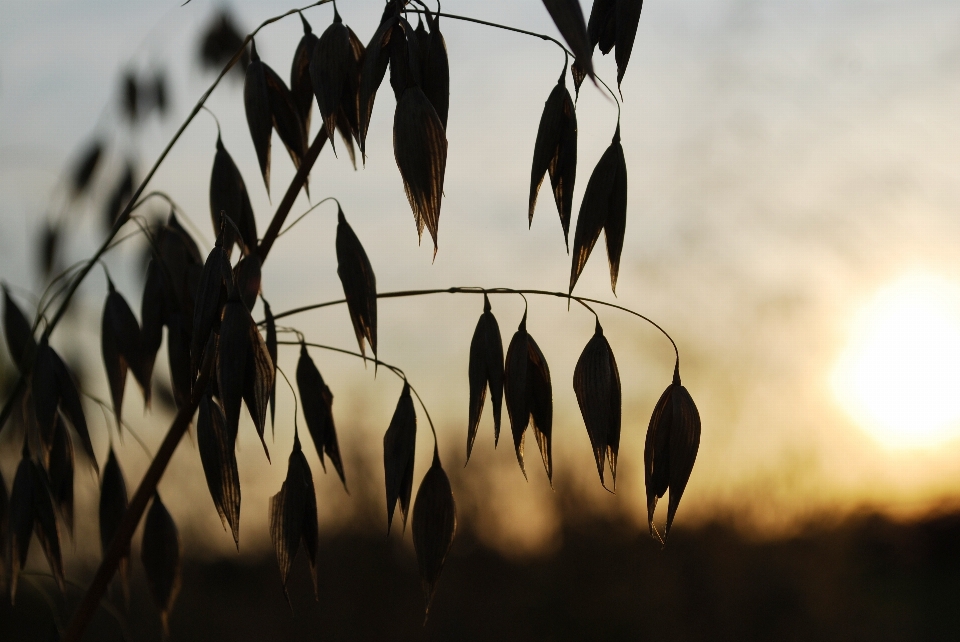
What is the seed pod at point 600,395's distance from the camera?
22.7 inches

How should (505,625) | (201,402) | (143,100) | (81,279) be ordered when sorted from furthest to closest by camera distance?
(505,625) < (143,100) < (81,279) < (201,402)

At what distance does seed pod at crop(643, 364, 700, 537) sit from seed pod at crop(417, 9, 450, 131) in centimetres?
27

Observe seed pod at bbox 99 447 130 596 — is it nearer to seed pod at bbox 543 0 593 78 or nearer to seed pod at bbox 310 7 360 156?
seed pod at bbox 310 7 360 156

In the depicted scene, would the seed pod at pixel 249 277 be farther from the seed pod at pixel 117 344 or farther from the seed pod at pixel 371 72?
the seed pod at pixel 117 344

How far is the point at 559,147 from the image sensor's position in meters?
0.62

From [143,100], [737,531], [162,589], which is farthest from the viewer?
[737,531]

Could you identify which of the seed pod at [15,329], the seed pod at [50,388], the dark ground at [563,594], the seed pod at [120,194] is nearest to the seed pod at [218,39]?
the seed pod at [120,194]

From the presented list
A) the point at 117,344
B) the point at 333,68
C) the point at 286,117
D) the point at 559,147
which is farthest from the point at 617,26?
the point at 117,344

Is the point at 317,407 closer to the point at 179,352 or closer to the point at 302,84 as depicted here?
the point at 179,352

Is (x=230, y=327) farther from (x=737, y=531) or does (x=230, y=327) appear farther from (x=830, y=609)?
(x=830, y=609)

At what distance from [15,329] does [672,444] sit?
743 millimetres

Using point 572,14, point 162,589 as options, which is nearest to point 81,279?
point 162,589

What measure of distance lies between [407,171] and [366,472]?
333 cm

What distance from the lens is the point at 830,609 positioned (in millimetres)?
3623
